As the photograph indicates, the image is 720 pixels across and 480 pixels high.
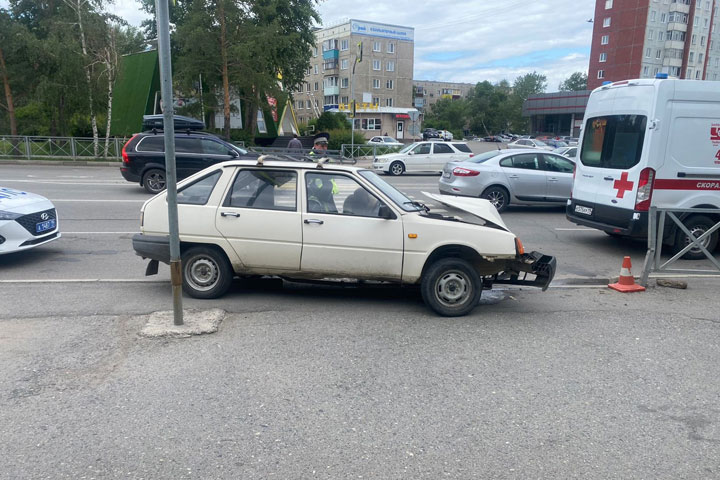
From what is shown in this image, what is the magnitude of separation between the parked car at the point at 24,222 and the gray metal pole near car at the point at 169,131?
3.77 meters

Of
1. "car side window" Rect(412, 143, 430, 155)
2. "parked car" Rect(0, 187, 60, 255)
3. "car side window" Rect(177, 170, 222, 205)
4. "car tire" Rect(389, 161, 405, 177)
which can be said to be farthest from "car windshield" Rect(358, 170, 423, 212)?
"car side window" Rect(412, 143, 430, 155)

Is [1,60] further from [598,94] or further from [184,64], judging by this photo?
[598,94]

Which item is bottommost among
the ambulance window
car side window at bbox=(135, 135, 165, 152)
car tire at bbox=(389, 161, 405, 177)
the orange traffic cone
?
the orange traffic cone

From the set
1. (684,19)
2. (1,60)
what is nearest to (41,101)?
(1,60)

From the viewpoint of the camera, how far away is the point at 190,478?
127 inches

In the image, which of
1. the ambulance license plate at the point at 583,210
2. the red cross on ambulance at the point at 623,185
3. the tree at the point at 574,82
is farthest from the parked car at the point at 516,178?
the tree at the point at 574,82

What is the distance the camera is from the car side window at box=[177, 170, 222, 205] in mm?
6418

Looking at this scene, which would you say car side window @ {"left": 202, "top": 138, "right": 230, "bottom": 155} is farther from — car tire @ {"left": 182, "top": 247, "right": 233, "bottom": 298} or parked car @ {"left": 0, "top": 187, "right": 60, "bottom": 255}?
car tire @ {"left": 182, "top": 247, "right": 233, "bottom": 298}

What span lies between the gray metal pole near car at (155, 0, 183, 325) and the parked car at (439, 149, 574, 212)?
31.1ft

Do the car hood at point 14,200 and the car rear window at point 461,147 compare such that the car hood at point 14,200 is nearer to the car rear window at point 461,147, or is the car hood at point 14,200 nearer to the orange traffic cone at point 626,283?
the orange traffic cone at point 626,283

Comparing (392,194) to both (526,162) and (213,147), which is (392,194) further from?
(213,147)

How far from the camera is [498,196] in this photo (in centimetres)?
1384

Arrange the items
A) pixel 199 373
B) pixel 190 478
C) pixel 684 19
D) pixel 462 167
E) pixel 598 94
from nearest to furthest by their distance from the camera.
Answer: pixel 190 478
pixel 199 373
pixel 598 94
pixel 462 167
pixel 684 19

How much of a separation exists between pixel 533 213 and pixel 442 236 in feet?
29.4
